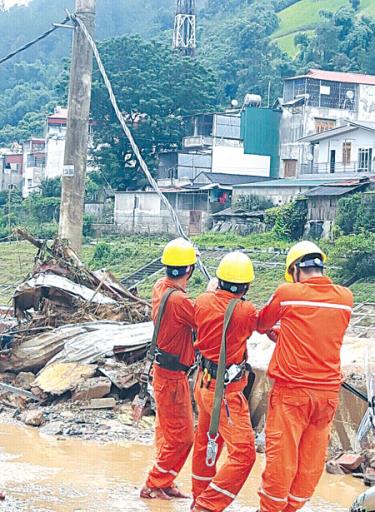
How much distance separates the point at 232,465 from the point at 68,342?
18.7ft

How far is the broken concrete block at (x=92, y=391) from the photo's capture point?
1030 cm

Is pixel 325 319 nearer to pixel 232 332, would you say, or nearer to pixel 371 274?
pixel 232 332

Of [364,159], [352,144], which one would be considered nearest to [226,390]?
[364,159]

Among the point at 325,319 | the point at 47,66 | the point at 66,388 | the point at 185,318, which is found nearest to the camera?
the point at 325,319

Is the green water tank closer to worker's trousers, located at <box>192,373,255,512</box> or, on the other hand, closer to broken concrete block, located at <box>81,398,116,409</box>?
broken concrete block, located at <box>81,398,116,409</box>

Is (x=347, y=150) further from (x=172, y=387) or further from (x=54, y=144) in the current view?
(x=172, y=387)

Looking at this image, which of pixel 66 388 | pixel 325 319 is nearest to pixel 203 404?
pixel 325 319

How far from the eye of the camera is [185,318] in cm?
678

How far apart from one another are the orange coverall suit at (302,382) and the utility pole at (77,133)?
6856 millimetres

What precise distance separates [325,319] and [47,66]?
140 m

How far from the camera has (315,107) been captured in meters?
57.6

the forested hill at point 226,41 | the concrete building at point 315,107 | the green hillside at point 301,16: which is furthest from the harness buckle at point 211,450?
the green hillside at point 301,16

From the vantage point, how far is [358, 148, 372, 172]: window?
158ft

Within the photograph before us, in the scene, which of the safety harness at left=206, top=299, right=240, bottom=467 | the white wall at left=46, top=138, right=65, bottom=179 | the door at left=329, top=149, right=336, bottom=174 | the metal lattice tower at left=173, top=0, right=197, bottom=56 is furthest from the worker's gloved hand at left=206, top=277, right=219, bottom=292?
the white wall at left=46, top=138, right=65, bottom=179
